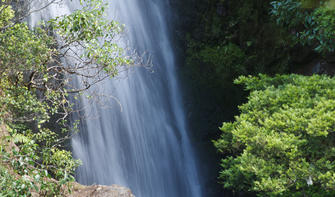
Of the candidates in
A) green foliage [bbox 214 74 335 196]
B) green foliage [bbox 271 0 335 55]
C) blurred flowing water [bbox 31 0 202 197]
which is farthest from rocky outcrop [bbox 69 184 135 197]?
green foliage [bbox 271 0 335 55]

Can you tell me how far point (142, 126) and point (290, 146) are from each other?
23.6ft

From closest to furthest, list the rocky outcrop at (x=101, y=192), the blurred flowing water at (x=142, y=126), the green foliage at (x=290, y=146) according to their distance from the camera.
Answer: the green foliage at (x=290, y=146) → the rocky outcrop at (x=101, y=192) → the blurred flowing water at (x=142, y=126)

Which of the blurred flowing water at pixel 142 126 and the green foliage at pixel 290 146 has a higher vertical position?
the blurred flowing water at pixel 142 126

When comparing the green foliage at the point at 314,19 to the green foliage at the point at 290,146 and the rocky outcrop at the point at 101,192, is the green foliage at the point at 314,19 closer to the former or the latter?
the green foliage at the point at 290,146

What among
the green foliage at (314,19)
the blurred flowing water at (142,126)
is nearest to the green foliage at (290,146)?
the green foliage at (314,19)

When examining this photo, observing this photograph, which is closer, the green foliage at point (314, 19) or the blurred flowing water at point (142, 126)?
the green foliage at point (314, 19)

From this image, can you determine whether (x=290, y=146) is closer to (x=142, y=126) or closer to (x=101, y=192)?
(x=101, y=192)

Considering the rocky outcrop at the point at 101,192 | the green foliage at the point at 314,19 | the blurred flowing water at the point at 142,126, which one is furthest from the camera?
the blurred flowing water at the point at 142,126

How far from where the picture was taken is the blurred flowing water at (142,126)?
10.0 meters

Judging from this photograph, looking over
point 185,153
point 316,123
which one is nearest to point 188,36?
point 185,153

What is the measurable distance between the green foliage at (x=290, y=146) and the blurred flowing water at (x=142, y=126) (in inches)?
202

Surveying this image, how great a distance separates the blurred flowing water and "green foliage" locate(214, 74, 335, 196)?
5128mm

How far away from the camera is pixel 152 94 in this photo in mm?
12039

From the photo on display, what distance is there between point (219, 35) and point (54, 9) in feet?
20.4
